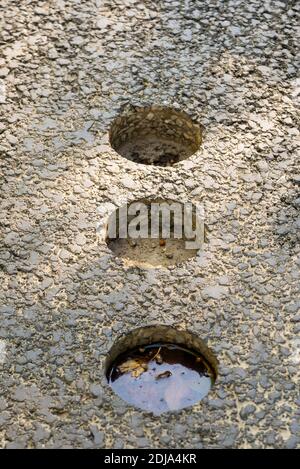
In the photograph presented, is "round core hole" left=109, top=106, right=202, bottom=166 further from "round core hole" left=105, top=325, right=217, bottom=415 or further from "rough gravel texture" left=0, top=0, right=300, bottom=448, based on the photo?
"round core hole" left=105, top=325, right=217, bottom=415

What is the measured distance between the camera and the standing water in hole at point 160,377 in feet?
8.47

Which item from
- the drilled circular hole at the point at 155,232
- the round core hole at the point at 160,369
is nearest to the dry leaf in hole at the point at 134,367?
the round core hole at the point at 160,369

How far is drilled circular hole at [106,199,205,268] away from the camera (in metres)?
2.99

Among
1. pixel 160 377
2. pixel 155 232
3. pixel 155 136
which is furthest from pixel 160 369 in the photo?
pixel 155 136

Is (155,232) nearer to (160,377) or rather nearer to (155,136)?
(155,136)

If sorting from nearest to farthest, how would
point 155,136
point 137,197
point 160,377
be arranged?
point 160,377, point 137,197, point 155,136

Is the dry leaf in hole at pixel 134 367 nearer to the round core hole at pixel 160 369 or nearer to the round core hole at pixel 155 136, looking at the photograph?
the round core hole at pixel 160 369

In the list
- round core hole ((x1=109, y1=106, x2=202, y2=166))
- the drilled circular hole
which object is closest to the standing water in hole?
the drilled circular hole

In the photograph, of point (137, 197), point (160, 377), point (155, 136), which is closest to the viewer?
point (160, 377)

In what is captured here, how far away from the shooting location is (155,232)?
3070 millimetres

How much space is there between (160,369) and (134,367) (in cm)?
8

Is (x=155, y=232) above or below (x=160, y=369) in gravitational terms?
above
